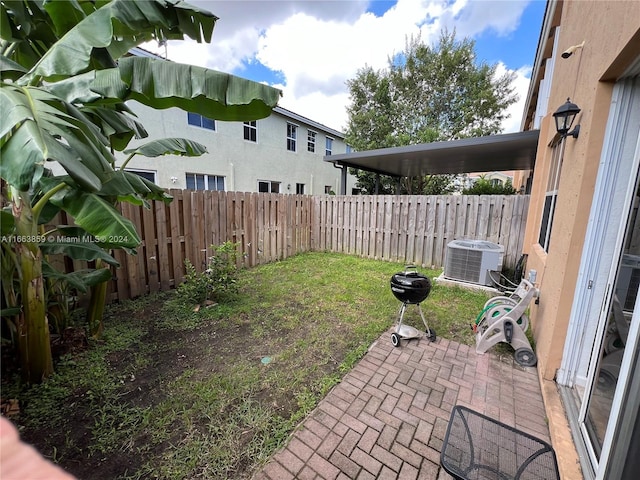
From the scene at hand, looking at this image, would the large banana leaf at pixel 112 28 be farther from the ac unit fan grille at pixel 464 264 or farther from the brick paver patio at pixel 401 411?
the ac unit fan grille at pixel 464 264

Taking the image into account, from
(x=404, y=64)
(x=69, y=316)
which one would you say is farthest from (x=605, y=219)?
(x=404, y=64)

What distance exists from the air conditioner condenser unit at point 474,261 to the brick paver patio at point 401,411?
8.03 ft

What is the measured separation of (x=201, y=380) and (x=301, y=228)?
580cm

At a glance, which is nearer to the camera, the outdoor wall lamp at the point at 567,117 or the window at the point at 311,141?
the outdoor wall lamp at the point at 567,117

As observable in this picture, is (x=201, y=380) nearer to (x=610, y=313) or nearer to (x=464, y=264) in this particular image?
(x=610, y=313)

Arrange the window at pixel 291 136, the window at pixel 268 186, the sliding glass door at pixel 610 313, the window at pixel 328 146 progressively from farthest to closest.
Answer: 1. the window at pixel 328 146
2. the window at pixel 291 136
3. the window at pixel 268 186
4. the sliding glass door at pixel 610 313

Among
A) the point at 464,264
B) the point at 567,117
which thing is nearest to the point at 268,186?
the point at 464,264

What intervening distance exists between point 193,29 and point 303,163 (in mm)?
13025

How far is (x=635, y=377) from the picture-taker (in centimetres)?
118

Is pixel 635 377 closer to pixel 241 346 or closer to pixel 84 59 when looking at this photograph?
pixel 241 346

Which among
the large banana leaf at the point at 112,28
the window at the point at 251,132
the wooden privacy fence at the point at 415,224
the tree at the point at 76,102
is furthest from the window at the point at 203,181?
the tree at the point at 76,102

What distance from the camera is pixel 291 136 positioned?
14.6m

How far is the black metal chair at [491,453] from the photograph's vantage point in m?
1.64

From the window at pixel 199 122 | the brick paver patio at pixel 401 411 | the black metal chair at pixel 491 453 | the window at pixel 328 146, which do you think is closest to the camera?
the black metal chair at pixel 491 453
